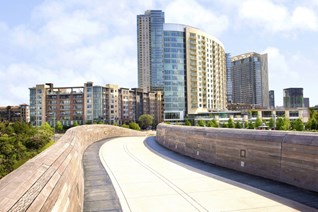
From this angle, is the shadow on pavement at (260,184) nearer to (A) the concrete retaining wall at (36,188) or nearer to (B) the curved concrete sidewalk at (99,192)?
(B) the curved concrete sidewalk at (99,192)

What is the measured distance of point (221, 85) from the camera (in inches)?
5709

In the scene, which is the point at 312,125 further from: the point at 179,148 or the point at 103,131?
the point at 179,148

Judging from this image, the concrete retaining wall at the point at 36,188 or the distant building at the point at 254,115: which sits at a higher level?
the distant building at the point at 254,115

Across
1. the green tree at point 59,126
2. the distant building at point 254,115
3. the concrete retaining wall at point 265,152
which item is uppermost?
the distant building at point 254,115

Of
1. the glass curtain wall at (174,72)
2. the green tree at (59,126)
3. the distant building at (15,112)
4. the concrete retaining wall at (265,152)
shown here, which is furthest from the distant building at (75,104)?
the concrete retaining wall at (265,152)

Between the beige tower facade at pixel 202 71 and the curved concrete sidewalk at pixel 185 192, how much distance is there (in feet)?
371

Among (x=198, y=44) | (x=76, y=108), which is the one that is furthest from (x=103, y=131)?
(x=198, y=44)

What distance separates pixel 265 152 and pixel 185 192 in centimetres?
343

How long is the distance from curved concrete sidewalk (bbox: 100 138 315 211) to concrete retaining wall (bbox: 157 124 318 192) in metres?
1.24

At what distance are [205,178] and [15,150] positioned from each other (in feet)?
143

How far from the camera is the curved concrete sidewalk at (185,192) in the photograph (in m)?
7.51

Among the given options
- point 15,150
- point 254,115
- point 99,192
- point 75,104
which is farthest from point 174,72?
point 99,192

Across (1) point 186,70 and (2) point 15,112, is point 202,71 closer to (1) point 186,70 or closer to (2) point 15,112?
(1) point 186,70

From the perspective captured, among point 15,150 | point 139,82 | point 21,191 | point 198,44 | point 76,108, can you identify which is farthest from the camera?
point 139,82
